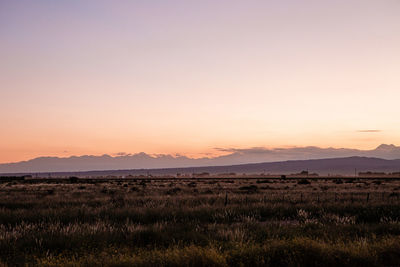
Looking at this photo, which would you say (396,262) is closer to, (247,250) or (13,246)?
(247,250)

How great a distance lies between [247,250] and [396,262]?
12.0ft

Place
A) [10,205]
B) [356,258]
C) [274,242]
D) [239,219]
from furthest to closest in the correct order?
[10,205] < [239,219] < [274,242] < [356,258]

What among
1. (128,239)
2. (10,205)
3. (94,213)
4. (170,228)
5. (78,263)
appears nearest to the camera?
(78,263)

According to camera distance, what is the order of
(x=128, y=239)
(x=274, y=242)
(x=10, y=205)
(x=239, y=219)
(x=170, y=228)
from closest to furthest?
(x=274, y=242)
(x=128, y=239)
(x=170, y=228)
(x=239, y=219)
(x=10, y=205)

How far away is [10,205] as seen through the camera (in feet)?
70.8

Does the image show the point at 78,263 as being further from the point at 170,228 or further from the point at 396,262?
the point at 396,262

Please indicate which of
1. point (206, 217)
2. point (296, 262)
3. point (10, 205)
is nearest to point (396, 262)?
point (296, 262)

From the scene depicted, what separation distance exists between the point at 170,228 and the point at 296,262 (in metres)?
5.23

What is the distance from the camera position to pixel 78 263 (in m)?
8.20

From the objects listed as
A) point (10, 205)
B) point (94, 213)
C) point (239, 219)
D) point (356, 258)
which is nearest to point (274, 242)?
point (356, 258)

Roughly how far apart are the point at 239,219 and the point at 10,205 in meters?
14.2

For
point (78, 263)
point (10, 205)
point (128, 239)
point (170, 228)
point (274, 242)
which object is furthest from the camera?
point (10, 205)

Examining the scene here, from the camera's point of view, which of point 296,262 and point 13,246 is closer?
point 296,262

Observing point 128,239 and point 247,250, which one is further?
point 128,239
